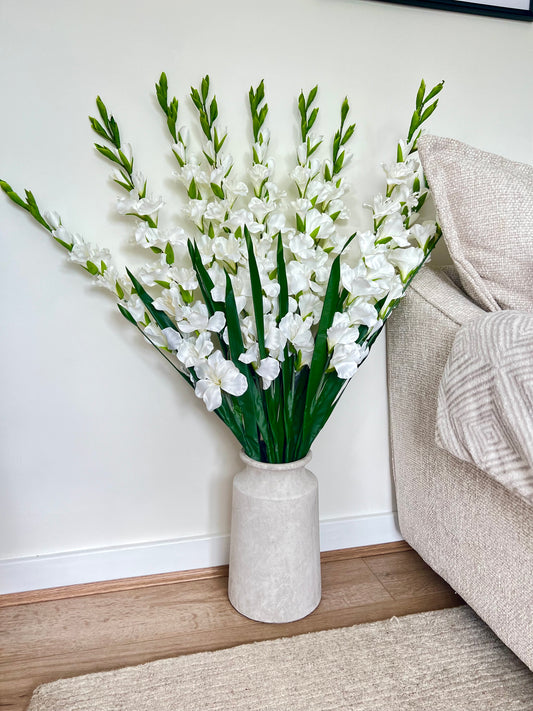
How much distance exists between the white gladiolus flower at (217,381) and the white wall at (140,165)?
25 centimetres

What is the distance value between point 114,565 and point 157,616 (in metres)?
0.17

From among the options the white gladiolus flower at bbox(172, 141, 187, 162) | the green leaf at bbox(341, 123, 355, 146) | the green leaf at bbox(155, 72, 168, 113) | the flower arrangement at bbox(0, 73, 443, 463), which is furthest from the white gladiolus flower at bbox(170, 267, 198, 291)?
the green leaf at bbox(341, 123, 355, 146)

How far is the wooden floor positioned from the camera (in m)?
1.05

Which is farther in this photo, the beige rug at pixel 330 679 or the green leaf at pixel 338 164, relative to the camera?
the green leaf at pixel 338 164

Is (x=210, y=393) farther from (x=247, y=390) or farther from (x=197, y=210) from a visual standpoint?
(x=197, y=210)

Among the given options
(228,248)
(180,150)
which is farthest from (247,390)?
(180,150)

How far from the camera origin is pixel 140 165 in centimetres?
117

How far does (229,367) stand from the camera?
102 cm

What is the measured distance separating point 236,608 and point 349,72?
1.16 metres

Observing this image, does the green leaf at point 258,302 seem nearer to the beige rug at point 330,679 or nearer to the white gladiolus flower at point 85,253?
the white gladiolus flower at point 85,253

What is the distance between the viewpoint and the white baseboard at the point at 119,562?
48.4 inches

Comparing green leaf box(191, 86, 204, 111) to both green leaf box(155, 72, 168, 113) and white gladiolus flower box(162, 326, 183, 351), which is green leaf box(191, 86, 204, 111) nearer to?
green leaf box(155, 72, 168, 113)

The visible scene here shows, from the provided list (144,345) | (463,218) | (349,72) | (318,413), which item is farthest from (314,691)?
(349,72)

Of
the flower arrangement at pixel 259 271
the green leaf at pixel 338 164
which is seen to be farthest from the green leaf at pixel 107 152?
the green leaf at pixel 338 164
